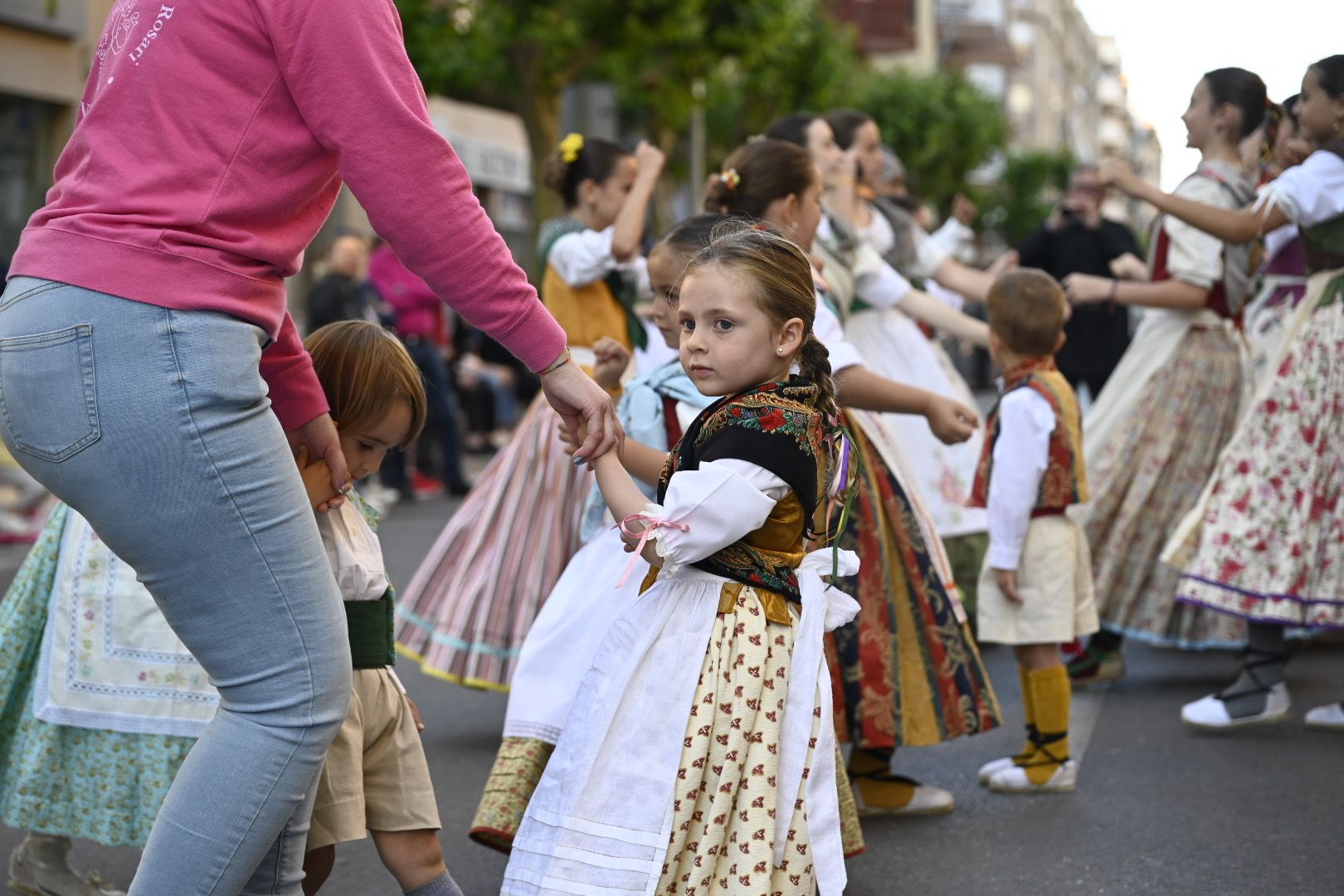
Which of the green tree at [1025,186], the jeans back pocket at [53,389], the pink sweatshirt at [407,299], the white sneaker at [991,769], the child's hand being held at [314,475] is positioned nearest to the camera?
the jeans back pocket at [53,389]

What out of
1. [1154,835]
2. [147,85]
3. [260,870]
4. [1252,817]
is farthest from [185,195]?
[1252,817]

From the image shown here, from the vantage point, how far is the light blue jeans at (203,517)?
237 centimetres

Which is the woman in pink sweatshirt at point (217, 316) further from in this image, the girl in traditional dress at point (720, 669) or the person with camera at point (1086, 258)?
the person with camera at point (1086, 258)

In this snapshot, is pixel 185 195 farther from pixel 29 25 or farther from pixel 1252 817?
pixel 29 25

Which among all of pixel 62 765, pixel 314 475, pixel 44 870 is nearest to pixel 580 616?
pixel 314 475

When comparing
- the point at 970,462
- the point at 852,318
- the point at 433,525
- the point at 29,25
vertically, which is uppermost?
the point at 29,25

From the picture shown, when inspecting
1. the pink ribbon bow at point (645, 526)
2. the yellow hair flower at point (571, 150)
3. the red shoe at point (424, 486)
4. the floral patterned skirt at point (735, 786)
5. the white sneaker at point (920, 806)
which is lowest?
the red shoe at point (424, 486)

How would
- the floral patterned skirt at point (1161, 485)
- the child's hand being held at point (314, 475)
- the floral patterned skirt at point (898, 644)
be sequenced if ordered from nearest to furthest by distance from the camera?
the child's hand being held at point (314, 475), the floral patterned skirt at point (898, 644), the floral patterned skirt at point (1161, 485)

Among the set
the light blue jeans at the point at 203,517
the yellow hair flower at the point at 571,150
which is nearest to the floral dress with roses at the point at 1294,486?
the yellow hair flower at the point at 571,150

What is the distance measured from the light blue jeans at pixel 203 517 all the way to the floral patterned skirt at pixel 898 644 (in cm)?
173

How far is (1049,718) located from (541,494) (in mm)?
1737

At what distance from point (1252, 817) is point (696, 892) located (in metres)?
2.13

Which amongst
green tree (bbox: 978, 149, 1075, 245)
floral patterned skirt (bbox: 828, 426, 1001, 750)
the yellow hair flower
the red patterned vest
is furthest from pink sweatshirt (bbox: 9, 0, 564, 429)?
green tree (bbox: 978, 149, 1075, 245)

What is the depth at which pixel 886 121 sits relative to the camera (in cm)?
4125
